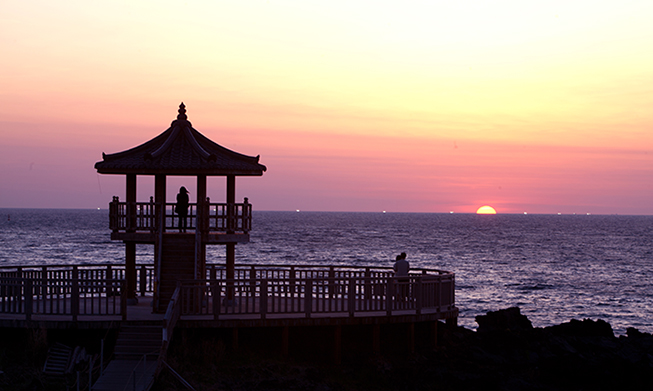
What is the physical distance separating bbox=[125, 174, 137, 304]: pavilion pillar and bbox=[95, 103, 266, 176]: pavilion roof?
2.53 feet

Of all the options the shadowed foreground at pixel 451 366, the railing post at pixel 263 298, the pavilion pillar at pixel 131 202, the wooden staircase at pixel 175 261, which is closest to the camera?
the shadowed foreground at pixel 451 366

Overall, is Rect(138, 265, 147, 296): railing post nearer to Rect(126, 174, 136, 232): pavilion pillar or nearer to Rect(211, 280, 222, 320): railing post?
Rect(126, 174, 136, 232): pavilion pillar

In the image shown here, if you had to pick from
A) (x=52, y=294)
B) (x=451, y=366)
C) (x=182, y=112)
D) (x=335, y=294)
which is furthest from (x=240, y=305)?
(x=182, y=112)

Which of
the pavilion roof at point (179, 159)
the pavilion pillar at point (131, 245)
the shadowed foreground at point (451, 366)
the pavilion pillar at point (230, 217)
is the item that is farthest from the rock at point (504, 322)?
the pavilion pillar at point (131, 245)

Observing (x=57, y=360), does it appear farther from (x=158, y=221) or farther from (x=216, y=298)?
(x=158, y=221)

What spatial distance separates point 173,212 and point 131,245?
1.63 metres

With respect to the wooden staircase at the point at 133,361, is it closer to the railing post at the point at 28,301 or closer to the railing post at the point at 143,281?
the railing post at the point at 28,301

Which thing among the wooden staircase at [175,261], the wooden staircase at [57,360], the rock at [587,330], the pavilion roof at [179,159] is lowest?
the rock at [587,330]

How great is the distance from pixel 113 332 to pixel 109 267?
514cm

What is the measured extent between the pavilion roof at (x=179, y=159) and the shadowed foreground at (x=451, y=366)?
510cm

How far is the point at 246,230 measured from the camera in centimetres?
2181

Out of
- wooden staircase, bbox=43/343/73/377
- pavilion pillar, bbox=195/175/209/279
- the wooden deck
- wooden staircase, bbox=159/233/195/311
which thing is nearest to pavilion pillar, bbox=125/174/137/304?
wooden staircase, bbox=159/233/195/311

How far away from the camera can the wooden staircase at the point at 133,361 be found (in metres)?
15.9

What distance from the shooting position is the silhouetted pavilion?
2106 centimetres
